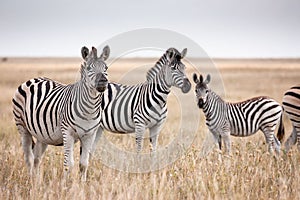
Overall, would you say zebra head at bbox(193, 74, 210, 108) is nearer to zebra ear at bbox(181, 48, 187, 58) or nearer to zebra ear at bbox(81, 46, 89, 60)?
zebra ear at bbox(181, 48, 187, 58)

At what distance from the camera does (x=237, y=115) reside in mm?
10023

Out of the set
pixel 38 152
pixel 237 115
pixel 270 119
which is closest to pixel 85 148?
pixel 38 152

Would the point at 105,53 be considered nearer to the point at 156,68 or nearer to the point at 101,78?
the point at 101,78

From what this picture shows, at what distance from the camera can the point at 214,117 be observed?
970cm

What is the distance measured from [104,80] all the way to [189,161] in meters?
1.89

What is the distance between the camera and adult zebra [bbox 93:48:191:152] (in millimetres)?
8539

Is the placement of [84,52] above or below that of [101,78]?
above

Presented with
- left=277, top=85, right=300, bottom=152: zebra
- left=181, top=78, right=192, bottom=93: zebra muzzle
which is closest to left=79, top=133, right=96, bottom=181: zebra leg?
left=181, top=78, right=192, bottom=93: zebra muzzle

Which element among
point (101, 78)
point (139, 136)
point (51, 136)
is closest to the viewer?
point (101, 78)

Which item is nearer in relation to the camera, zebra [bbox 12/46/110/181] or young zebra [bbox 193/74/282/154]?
zebra [bbox 12/46/110/181]

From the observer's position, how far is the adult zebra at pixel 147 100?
8539 mm

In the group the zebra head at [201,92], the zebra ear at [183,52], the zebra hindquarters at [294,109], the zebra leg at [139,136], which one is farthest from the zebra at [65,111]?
the zebra hindquarters at [294,109]

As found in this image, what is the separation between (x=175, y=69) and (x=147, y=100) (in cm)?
82

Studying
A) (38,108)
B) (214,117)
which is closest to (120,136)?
(214,117)
